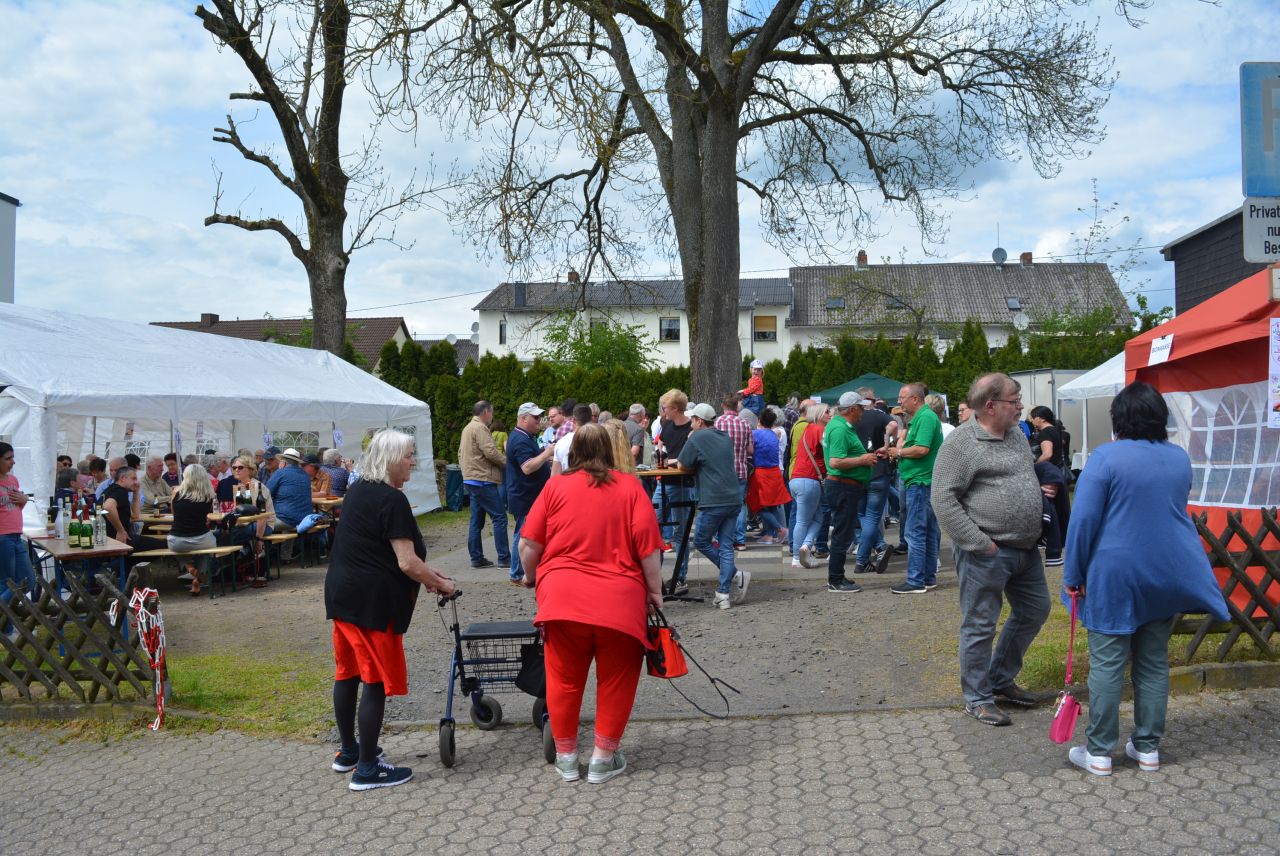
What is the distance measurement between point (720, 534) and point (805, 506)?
2072 millimetres

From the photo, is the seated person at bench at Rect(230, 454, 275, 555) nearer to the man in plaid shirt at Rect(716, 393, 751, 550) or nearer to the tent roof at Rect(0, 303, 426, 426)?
the tent roof at Rect(0, 303, 426, 426)

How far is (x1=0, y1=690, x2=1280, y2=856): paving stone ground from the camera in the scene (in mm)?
4109

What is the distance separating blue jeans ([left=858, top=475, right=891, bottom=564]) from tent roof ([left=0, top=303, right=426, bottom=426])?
29.8 feet

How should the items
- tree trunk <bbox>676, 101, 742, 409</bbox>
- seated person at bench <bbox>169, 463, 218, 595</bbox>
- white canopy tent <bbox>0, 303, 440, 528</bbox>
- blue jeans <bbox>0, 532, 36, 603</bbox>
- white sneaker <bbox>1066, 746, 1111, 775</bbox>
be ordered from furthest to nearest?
tree trunk <bbox>676, 101, 742, 409</bbox>, white canopy tent <bbox>0, 303, 440, 528</bbox>, seated person at bench <bbox>169, 463, 218, 595</bbox>, blue jeans <bbox>0, 532, 36, 603</bbox>, white sneaker <bbox>1066, 746, 1111, 775</bbox>

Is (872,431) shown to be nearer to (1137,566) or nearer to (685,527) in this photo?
(685,527)

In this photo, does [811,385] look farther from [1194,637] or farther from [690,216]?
[1194,637]

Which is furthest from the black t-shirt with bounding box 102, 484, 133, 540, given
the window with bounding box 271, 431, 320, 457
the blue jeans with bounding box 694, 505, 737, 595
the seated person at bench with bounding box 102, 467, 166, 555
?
the window with bounding box 271, 431, 320, 457

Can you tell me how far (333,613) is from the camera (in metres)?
4.80

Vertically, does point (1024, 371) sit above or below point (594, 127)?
below

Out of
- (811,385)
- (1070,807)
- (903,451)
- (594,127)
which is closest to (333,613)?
(1070,807)

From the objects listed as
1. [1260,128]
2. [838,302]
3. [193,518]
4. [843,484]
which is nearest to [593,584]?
[1260,128]

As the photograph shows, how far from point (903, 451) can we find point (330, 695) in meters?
5.28

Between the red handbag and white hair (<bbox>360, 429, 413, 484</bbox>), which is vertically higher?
white hair (<bbox>360, 429, 413, 484</bbox>)

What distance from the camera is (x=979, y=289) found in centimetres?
5975
